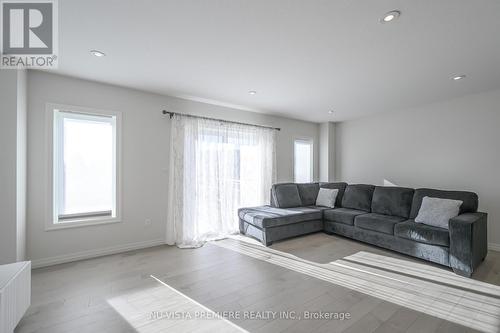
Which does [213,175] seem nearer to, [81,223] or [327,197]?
[81,223]

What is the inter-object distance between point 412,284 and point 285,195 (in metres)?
2.76

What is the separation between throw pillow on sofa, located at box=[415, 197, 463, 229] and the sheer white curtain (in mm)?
2864

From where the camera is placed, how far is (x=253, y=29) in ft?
7.06

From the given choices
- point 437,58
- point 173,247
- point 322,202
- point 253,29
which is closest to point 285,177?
point 322,202

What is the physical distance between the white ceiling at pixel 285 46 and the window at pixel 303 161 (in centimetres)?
237

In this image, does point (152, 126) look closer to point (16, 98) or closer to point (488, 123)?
point (16, 98)

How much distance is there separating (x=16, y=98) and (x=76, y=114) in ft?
2.81

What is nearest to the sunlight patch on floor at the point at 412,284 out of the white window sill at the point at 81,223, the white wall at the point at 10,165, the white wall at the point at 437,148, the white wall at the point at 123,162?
the white wall at the point at 123,162

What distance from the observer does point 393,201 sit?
4.29 meters

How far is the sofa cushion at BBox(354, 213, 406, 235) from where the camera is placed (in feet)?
12.3

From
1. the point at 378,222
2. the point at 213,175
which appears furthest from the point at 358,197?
the point at 213,175

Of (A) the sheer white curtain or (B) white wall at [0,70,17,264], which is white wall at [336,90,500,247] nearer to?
(A) the sheer white curtain

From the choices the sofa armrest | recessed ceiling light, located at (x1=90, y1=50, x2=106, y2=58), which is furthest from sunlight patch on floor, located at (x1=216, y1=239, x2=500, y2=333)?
recessed ceiling light, located at (x1=90, y1=50, x2=106, y2=58)

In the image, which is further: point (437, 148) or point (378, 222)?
point (437, 148)
